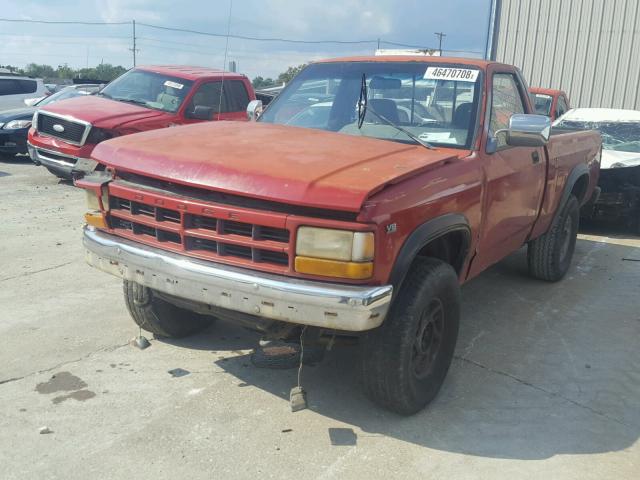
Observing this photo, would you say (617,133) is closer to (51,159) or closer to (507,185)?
(507,185)

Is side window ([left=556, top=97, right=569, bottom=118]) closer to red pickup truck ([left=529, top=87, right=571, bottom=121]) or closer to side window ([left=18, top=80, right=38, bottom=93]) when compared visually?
red pickup truck ([left=529, top=87, right=571, bottom=121])

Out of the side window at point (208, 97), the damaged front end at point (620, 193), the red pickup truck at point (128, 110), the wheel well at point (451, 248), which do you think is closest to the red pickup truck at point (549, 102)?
the damaged front end at point (620, 193)

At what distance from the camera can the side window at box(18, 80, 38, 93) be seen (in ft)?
48.8

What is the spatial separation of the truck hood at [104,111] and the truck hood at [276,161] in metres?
5.41

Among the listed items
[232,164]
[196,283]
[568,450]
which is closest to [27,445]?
[196,283]

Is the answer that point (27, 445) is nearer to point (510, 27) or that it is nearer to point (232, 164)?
point (232, 164)

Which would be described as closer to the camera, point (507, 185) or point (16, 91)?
point (507, 185)

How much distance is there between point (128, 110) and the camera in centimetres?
929

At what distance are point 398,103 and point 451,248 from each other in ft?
3.40

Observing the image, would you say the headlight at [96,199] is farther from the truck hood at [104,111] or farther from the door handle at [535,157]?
the truck hood at [104,111]

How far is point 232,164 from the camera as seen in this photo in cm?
312

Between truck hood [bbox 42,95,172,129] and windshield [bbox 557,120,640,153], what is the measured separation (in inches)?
233

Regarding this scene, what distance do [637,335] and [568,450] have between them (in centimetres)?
197

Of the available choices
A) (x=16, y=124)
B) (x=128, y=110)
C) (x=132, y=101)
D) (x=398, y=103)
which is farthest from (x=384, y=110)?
(x=16, y=124)
